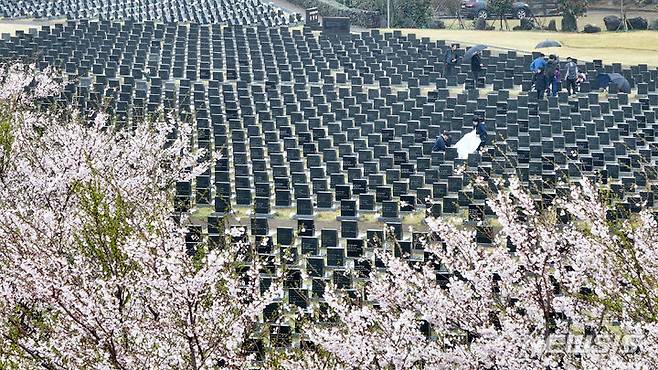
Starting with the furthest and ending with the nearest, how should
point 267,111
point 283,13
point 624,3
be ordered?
point 624,3 → point 283,13 → point 267,111

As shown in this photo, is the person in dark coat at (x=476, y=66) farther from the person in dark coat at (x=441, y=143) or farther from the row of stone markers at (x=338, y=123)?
the person in dark coat at (x=441, y=143)

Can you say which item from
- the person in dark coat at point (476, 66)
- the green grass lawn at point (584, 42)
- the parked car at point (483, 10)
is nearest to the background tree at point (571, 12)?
the parked car at point (483, 10)

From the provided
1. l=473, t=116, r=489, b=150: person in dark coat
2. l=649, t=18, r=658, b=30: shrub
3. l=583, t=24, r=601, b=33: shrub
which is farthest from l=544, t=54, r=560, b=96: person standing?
l=649, t=18, r=658, b=30: shrub

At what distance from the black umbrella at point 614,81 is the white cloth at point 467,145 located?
35.2ft

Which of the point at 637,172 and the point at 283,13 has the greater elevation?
the point at 637,172

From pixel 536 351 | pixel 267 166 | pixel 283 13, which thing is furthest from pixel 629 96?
pixel 536 351

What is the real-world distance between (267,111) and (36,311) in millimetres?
23468

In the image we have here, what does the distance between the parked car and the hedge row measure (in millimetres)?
8175

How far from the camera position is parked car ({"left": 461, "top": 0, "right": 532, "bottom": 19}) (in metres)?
77.8

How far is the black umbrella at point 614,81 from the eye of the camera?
4528 cm

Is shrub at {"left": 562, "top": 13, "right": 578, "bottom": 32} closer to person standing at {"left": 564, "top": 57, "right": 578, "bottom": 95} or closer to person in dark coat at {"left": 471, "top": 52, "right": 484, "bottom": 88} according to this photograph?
person in dark coat at {"left": 471, "top": 52, "right": 484, "bottom": 88}

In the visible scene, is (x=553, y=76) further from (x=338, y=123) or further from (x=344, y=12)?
(x=344, y=12)

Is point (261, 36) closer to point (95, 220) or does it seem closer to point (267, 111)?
point (267, 111)

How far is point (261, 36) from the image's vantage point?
5778cm
